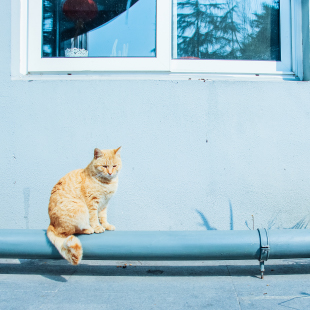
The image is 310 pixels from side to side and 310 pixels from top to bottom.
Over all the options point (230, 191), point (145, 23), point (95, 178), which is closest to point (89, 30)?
point (145, 23)

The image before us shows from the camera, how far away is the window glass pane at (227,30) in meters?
2.72

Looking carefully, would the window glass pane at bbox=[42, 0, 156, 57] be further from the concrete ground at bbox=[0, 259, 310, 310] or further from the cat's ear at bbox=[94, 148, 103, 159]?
the concrete ground at bbox=[0, 259, 310, 310]

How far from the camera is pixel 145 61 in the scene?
8.51ft

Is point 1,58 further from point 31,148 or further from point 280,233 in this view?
point 280,233

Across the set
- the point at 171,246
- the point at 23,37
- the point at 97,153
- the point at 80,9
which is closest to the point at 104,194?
the point at 97,153

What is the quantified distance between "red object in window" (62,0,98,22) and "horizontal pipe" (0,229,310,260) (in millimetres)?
1934

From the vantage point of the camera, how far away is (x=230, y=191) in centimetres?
249

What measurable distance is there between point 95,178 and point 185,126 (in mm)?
872

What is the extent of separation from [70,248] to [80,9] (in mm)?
2076

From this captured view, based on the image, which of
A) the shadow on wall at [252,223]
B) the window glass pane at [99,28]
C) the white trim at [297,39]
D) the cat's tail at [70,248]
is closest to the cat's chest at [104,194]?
the cat's tail at [70,248]

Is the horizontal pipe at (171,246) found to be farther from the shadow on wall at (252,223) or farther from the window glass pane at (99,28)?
the window glass pane at (99,28)

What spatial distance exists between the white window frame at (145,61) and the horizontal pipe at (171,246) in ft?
4.56

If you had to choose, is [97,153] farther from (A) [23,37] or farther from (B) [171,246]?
(A) [23,37]

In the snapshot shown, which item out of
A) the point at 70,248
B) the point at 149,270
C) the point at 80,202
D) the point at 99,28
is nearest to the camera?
the point at 70,248
